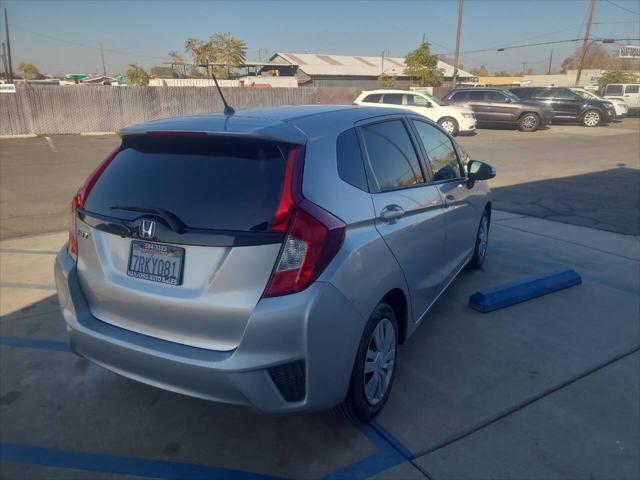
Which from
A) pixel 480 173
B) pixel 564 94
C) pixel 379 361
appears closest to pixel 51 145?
pixel 480 173

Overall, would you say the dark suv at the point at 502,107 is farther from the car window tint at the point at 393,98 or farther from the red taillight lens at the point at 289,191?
the red taillight lens at the point at 289,191

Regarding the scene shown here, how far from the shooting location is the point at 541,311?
443cm

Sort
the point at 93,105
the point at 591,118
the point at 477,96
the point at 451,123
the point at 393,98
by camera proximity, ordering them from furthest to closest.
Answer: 1. the point at 591,118
2. the point at 477,96
3. the point at 93,105
4. the point at 451,123
5. the point at 393,98

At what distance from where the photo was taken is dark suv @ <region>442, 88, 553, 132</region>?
22.3 metres

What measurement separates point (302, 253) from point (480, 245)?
3.48 m

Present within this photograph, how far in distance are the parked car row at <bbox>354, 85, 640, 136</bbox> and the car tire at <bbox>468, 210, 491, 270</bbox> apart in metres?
14.5

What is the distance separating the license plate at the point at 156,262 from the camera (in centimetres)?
235

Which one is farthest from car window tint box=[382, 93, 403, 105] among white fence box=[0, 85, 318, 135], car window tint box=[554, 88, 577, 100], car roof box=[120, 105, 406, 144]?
car roof box=[120, 105, 406, 144]

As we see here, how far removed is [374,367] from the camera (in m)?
2.86

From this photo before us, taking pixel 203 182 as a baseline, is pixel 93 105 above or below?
below

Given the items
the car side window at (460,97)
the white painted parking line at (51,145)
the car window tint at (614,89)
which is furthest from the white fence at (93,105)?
the car window tint at (614,89)

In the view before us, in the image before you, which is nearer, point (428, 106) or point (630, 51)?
point (428, 106)

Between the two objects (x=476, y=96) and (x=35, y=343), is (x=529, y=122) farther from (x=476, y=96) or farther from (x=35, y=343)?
(x=35, y=343)

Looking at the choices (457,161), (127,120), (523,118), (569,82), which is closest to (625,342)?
(457,161)
